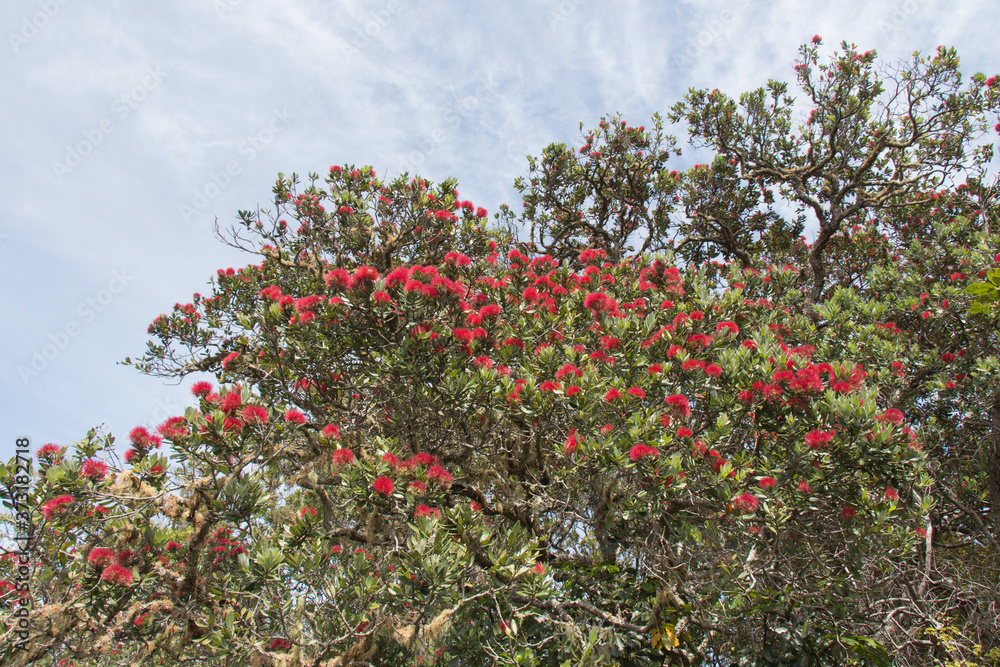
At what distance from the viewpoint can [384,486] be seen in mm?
3783

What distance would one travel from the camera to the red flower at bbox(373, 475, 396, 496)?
3.77m

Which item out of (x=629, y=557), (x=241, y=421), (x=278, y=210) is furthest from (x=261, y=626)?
(x=278, y=210)

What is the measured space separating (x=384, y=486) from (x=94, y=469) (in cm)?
224

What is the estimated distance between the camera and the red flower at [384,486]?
3772mm

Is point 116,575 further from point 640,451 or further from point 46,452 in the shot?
point 640,451

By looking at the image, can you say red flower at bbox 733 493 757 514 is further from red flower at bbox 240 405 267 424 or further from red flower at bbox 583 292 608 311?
red flower at bbox 240 405 267 424

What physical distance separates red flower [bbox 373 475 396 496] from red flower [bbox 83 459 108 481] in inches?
84.0

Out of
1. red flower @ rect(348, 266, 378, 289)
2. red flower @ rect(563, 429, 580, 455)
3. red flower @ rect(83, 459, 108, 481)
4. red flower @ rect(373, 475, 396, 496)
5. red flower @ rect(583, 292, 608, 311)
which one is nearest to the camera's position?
red flower @ rect(373, 475, 396, 496)

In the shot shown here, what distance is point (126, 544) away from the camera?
4023 mm

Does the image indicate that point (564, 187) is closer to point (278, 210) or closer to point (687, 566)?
point (278, 210)

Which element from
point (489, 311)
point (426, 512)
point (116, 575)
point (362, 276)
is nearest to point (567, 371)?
point (489, 311)

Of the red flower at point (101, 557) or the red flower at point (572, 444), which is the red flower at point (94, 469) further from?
the red flower at point (572, 444)

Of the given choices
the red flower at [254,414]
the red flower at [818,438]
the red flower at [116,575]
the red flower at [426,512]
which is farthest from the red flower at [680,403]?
the red flower at [116,575]

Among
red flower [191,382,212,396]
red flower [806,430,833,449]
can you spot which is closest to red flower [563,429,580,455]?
red flower [806,430,833,449]
